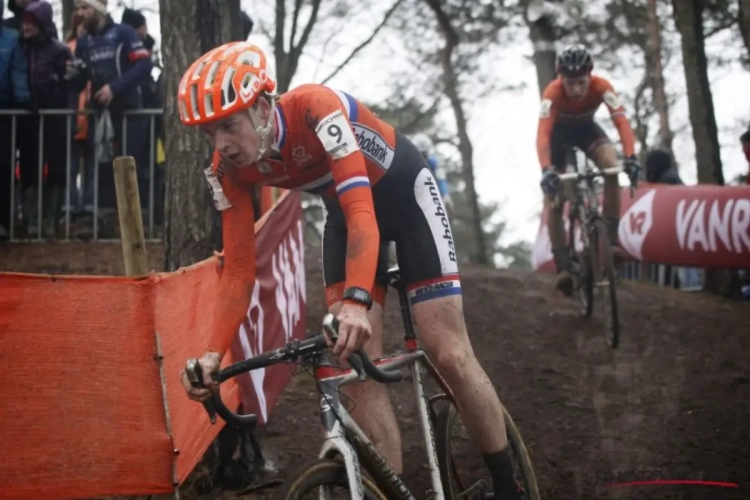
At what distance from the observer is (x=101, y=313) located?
4.08 m

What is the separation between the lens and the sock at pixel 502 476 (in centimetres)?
434

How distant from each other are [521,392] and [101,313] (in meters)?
4.17

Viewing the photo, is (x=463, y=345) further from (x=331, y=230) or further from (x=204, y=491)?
(x=204, y=491)

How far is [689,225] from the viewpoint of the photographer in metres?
12.4

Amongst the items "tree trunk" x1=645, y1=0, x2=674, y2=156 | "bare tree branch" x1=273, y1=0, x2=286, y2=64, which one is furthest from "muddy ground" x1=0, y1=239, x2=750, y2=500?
"tree trunk" x1=645, y1=0, x2=674, y2=156

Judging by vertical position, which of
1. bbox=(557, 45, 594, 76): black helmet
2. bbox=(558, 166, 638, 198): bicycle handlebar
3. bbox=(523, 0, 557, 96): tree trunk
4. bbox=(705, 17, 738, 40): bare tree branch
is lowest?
bbox=(558, 166, 638, 198): bicycle handlebar

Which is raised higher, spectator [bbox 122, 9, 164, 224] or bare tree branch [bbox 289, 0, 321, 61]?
bare tree branch [bbox 289, 0, 321, 61]

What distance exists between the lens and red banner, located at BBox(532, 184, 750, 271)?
11.7 metres

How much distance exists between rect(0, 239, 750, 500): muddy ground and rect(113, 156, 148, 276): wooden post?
4.32 feet

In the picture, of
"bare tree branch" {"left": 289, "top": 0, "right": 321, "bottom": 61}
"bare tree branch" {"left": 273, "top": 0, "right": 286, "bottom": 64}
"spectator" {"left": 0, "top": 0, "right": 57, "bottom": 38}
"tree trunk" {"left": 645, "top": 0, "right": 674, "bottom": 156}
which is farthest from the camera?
"tree trunk" {"left": 645, "top": 0, "right": 674, "bottom": 156}

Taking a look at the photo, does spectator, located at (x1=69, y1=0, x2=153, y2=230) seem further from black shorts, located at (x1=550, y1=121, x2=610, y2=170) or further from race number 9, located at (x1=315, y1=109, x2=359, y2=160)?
race number 9, located at (x1=315, y1=109, x2=359, y2=160)

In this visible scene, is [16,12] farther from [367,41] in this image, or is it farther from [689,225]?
[367,41]

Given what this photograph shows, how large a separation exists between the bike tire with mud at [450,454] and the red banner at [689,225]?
7.83m

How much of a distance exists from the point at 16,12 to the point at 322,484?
7.59 m
